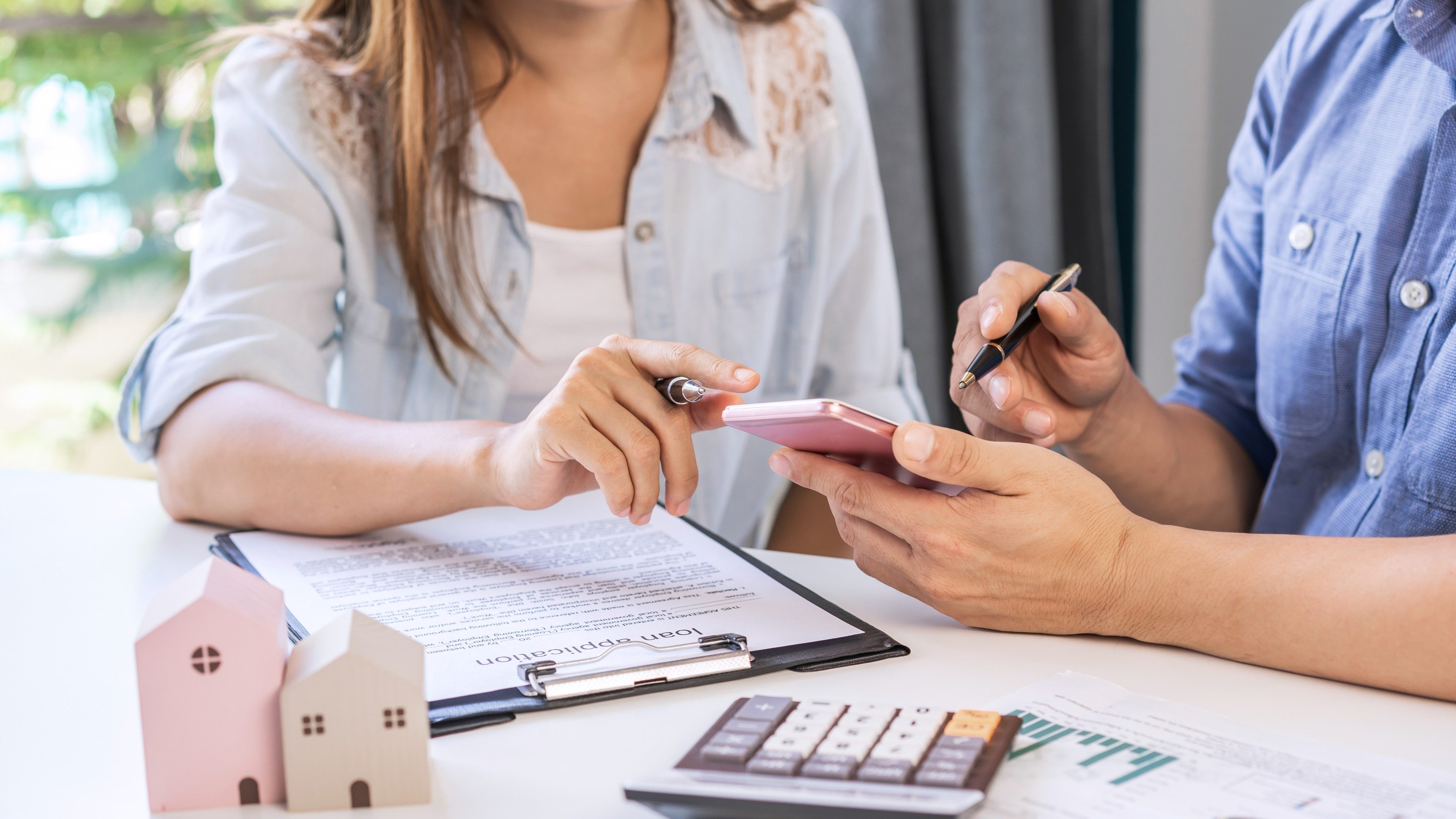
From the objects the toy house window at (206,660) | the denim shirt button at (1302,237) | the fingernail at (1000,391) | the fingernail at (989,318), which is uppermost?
the denim shirt button at (1302,237)

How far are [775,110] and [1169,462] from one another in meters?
0.63

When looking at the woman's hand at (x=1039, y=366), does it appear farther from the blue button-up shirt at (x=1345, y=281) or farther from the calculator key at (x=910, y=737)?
the calculator key at (x=910, y=737)

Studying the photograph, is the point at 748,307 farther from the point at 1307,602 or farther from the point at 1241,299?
the point at 1307,602

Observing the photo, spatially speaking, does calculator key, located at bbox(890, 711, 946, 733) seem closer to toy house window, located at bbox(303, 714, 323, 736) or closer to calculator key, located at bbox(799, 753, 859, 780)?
calculator key, located at bbox(799, 753, 859, 780)

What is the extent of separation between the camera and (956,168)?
216cm

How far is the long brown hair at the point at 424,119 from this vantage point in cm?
119

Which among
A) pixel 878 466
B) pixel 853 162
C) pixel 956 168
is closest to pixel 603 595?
pixel 878 466

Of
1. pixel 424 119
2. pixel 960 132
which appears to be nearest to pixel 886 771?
pixel 424 119

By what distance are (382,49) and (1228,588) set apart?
954 millimetres

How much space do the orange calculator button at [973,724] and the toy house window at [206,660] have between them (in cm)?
34

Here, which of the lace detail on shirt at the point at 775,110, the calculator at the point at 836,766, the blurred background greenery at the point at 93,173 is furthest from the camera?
the blurred background greenery at the point at 93,173

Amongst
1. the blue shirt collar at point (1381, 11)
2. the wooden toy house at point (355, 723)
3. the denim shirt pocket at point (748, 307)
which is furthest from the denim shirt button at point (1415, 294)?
the wooden toy house at point (355, 723)

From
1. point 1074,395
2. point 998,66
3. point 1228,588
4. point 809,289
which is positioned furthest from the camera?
point 998,66

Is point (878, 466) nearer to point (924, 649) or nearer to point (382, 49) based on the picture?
point (924, 649)
